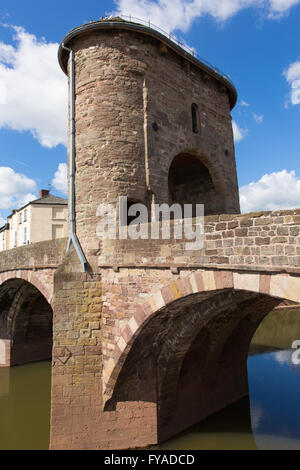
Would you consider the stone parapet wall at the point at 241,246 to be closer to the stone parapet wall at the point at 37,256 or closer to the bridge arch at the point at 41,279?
the stone parapet wall at the point at 37,256

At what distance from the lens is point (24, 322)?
14.4 m

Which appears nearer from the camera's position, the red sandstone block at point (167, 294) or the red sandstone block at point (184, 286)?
the red sandstone block at point (184, 286)

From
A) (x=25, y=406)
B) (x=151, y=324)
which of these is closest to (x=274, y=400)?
(x=151, y=324)

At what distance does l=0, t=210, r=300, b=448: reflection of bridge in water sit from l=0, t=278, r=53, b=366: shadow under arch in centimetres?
540

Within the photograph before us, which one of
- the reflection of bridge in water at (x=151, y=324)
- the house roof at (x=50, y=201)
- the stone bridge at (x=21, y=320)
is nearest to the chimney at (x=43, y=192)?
the house roof at (x=50, y=201)

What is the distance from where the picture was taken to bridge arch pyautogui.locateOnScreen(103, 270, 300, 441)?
17.2ft

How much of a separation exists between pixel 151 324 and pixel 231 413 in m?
4.54

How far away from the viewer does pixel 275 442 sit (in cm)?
774

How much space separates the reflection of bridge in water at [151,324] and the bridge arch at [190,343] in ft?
Result: 0.07

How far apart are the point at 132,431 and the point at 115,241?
164 inches

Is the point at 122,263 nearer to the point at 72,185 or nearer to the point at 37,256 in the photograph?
the point at 72,185

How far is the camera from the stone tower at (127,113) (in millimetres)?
8078
